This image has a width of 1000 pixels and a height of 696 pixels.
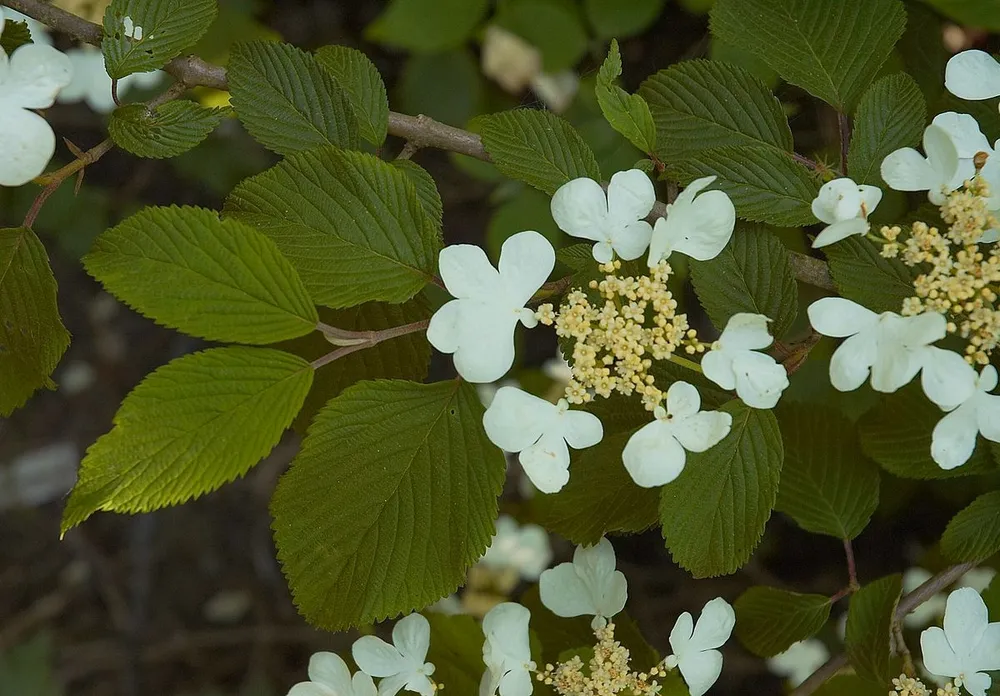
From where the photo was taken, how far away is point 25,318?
0.69 m

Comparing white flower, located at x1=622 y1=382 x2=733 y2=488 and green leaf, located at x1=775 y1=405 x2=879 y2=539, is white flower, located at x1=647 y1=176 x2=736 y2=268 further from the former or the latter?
green leaf, located at x1=775 y1=405 x2=879 y2=539

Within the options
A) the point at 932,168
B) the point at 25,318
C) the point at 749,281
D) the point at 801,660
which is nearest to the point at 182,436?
the point at 25,318

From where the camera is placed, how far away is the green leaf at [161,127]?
66cm

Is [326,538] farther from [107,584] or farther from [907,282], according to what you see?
[107,584]

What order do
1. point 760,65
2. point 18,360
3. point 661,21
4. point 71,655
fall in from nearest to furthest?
point 18,360 < point 760,65 < point 661,21 < point 71,655

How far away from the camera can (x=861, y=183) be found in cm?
67

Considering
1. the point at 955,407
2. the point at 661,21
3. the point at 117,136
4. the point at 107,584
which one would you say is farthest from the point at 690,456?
the point at 107,584

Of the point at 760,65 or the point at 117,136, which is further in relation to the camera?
the point at 760,65

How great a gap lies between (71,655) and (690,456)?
1791 millimetres

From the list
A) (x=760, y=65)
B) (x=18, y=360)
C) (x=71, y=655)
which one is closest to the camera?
(x=18, y=360)

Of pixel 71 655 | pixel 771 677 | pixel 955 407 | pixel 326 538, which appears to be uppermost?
pixel 955 407

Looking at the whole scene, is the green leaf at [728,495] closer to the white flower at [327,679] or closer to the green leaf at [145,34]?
the white flower at [327,679]

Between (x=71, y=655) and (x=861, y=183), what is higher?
(x=861, y=183)

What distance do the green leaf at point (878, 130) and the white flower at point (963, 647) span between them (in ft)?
1.17
